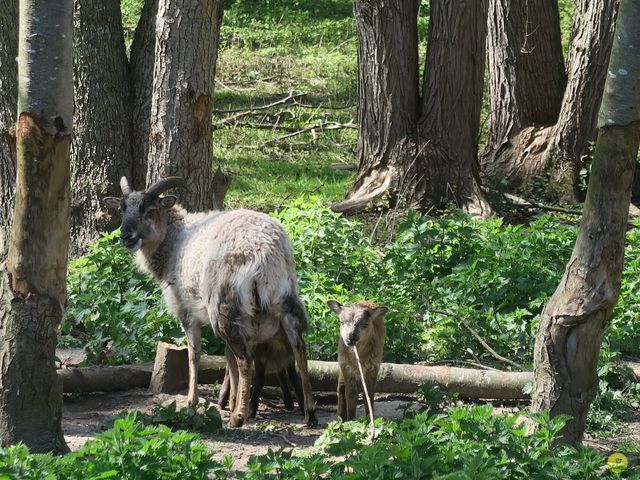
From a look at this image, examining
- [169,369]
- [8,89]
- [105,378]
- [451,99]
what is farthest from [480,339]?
[8,89]

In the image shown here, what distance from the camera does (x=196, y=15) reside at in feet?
32.3

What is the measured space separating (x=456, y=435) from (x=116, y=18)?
23.6 feet

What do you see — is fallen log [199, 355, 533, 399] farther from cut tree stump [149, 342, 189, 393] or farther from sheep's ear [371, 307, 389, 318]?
cut tree stump [149, 342, 189, 393]

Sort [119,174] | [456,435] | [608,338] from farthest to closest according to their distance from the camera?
[119,174]
[608,338]
[456,435]

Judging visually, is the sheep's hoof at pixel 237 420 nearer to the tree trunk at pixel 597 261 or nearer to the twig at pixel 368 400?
the twig at pixel 368 400

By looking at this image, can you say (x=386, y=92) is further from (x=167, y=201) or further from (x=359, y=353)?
(x=359, y=353)

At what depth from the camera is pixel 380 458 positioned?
5.38m

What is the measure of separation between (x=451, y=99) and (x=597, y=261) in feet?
23.9

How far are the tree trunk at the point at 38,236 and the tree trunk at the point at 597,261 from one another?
9.33ft

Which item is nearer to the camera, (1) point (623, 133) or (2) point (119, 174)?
(1) point (623, 133)

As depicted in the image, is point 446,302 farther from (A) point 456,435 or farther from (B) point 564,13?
(B) point 564,13

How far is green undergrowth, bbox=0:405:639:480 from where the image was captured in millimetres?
5290

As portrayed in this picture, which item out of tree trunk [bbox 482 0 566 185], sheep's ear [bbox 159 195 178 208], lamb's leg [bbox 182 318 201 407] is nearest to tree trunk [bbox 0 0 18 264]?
sheep's ear [bbox 159 195 178 208]

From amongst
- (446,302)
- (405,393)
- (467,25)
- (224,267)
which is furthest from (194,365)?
(467,25)
